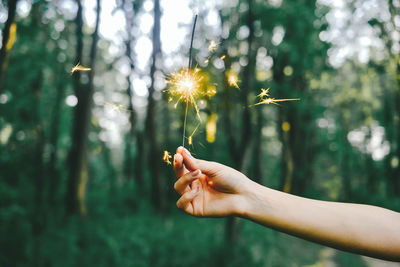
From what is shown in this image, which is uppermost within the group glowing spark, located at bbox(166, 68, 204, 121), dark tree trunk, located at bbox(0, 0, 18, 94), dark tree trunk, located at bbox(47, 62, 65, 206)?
dark tree trunk, located at bbox(0, 0, 18, 94)

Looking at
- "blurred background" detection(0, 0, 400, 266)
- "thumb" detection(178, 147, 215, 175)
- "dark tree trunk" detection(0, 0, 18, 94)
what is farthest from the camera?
"blurred background" detection(0, 0, 400, 266)

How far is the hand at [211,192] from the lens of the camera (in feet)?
6.92

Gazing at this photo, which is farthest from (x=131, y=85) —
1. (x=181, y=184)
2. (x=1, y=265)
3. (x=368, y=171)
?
(x=368, y=171)

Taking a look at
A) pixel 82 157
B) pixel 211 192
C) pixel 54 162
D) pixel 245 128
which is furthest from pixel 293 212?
pixel 54 162

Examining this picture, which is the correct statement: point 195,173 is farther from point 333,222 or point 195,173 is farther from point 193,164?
point 333,222

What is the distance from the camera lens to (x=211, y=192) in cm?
231

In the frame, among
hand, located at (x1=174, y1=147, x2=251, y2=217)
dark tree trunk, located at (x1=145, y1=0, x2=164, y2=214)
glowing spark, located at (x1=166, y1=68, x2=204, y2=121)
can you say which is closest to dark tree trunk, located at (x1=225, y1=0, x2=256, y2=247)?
dark tree trunk, located at (x1=145, y1=0, x2=164, y2=214)

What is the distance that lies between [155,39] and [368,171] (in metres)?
30.9

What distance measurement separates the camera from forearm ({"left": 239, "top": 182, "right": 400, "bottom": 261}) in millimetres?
1789

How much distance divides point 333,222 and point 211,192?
101 cm

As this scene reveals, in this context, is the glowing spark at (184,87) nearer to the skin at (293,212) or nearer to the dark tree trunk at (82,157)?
the skin at (293,212)

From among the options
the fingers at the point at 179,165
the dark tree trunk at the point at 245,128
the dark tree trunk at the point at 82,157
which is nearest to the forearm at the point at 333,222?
the fingers at the point at 179,165

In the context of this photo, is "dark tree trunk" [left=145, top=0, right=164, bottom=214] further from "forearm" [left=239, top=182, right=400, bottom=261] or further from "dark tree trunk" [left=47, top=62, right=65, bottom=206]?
"forearm" [left=239, top=182, right=400, bottom=261]

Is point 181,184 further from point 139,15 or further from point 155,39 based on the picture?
point 139,15
